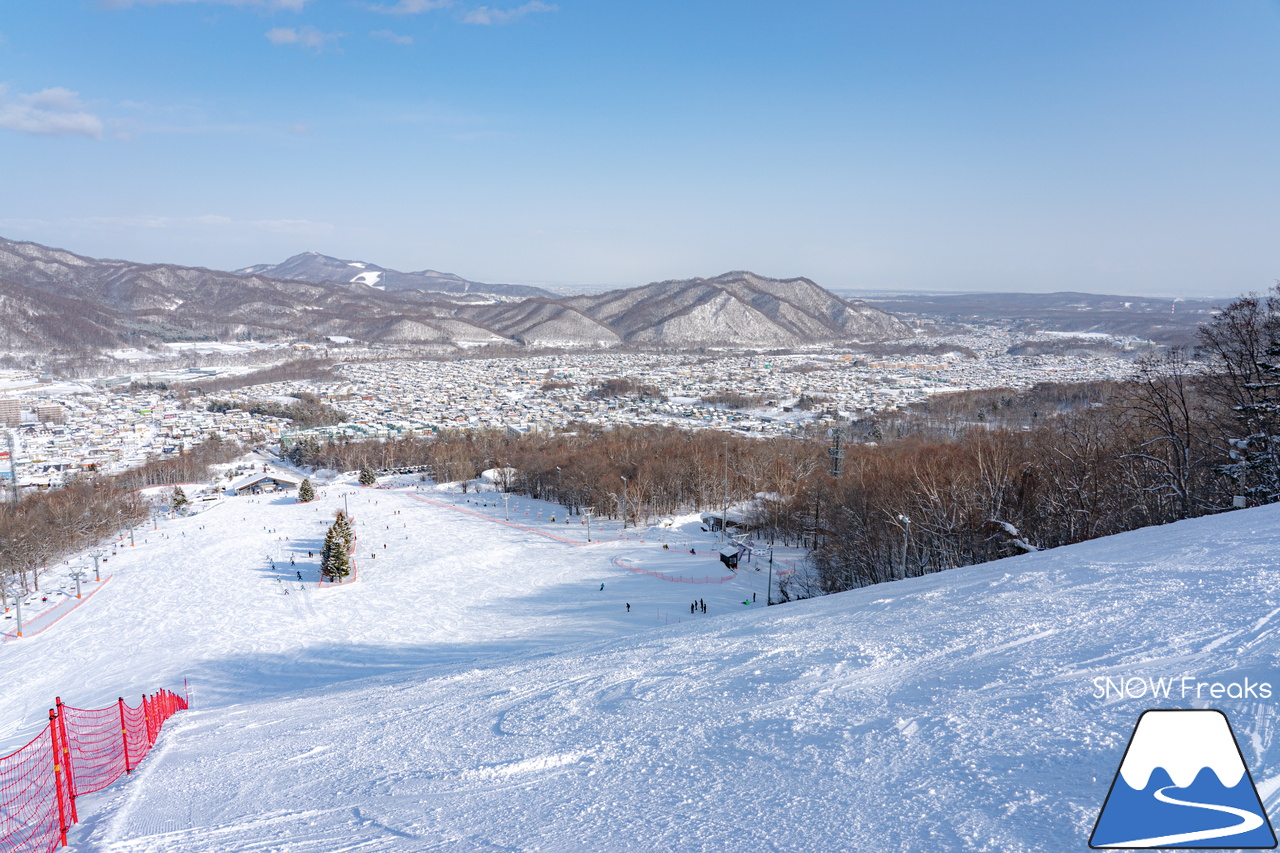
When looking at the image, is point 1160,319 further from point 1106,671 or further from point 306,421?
point 1106,671

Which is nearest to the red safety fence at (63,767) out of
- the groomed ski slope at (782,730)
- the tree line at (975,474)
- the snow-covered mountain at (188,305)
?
the groomed ski slope at (782,730)

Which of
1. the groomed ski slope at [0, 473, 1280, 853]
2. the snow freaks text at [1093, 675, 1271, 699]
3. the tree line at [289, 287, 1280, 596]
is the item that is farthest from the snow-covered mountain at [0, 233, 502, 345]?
the snow freaks text at [1093, 675, 1271, 699]

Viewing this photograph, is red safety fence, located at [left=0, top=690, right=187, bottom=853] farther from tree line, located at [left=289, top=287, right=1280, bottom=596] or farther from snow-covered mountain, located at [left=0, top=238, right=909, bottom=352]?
snow-covered mountain, located at [left=0, top=238, right=909, bottom=352]

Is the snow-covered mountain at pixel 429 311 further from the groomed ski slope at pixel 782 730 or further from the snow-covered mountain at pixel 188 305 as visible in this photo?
the groomed ski slope at pixel 782 730

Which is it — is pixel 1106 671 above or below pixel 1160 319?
below

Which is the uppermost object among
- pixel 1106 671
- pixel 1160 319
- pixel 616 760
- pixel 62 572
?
pixel 1160 319

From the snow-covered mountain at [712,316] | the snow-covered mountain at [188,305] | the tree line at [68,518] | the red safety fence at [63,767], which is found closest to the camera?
the red safety fence at [63,767]

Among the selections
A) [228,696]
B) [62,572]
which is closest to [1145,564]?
[228,696]
